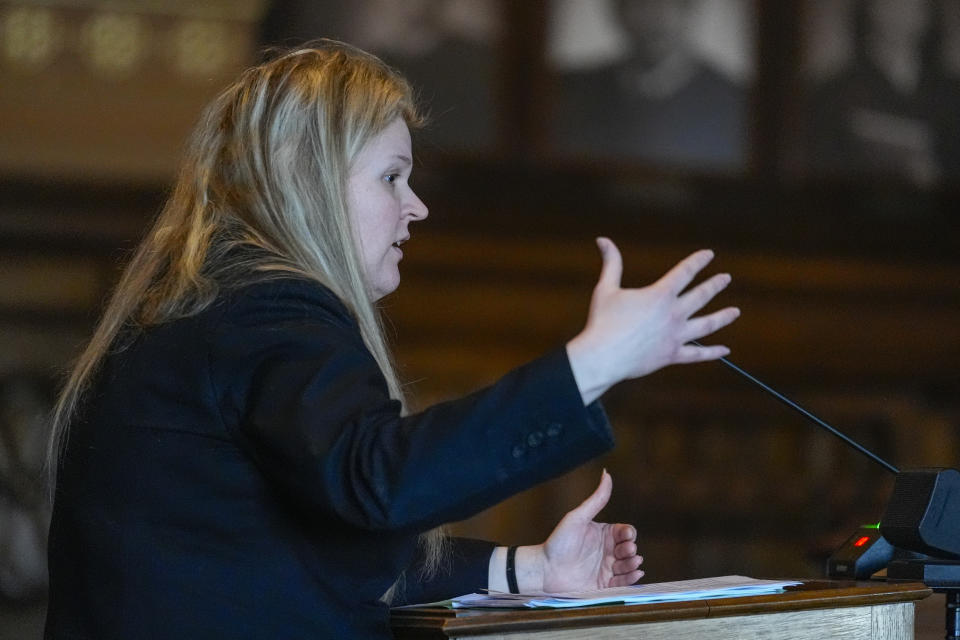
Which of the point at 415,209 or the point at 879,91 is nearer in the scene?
the point at 415,209

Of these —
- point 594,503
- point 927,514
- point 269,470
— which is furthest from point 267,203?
point 927,514

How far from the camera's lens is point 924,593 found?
1.57 meters

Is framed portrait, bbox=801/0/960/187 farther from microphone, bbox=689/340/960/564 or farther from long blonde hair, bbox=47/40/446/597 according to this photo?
long blonde hair, bbox=47/40/446/597

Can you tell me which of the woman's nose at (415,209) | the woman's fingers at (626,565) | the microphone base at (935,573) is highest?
the woman's nose at (415,209)

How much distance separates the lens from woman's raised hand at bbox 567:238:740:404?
115 centimetres

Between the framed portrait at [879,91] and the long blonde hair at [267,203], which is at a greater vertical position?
the long blonde hair at [267,203]

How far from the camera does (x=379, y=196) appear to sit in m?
1.48

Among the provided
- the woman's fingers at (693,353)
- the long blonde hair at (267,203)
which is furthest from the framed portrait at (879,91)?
the woman's fingers at (693,353)

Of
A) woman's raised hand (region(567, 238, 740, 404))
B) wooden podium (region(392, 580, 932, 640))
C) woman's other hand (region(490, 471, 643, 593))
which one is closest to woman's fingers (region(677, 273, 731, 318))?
woman's raised hand (region(567, 238, 740, 404))

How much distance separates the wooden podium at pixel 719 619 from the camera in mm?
1266

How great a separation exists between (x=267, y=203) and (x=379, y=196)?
126mm

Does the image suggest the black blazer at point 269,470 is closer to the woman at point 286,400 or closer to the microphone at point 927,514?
the woman at point 286,400

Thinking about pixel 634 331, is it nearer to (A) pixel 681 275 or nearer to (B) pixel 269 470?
(A) pixel 681 275

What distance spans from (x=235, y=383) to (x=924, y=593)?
0.79 meters
